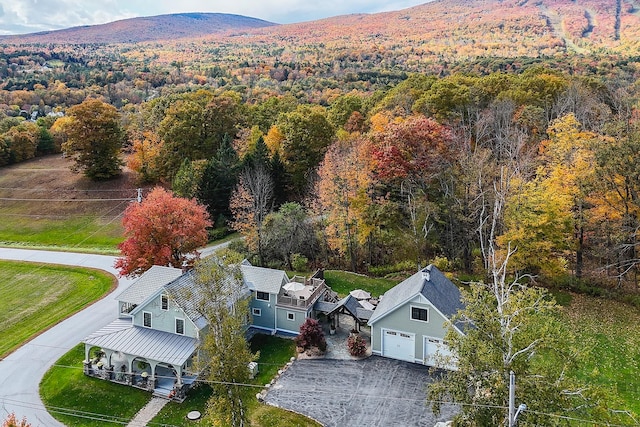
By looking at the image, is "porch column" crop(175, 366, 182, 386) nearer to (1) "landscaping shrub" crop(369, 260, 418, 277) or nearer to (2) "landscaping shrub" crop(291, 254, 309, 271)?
(2) "landscaping shrub" crop(291, 254, 309, 271)

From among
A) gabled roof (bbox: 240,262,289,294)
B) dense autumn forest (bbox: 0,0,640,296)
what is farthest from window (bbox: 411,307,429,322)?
gabled roof (bbox: 240,262,289,294)

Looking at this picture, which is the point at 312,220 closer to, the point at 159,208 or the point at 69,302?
the point at 159,208

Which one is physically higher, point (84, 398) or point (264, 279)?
point (264, 279)

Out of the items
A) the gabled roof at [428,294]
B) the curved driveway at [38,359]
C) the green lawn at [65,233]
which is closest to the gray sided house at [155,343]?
the curved driveway at [38,359]

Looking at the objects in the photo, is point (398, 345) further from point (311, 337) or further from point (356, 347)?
point (311, 337)

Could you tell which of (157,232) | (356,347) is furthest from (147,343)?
(356,347)

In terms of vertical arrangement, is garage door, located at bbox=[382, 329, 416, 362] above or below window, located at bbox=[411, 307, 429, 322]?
below
